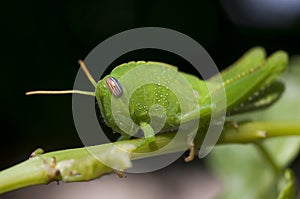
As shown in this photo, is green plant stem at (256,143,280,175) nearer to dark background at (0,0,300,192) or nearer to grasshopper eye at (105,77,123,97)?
grasshopper eye at (105,77,123,97)

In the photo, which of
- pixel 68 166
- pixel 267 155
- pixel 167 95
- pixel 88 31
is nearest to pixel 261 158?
pixel 267 155

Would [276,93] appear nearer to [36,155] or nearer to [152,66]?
[152,66]

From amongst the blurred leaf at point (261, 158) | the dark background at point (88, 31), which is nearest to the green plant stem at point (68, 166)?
the blurred leaf at point (261, 158)

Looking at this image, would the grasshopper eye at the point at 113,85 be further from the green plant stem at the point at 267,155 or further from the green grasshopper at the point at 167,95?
the green plant stem at the point at 267,155

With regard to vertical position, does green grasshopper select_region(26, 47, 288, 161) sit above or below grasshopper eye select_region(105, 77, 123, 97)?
below

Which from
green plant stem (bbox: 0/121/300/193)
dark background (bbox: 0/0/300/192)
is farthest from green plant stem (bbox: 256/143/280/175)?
dark background (bbox: 0/0/300/192)

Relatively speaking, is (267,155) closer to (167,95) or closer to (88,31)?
(167,95)
